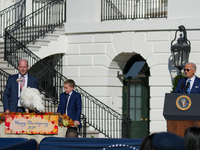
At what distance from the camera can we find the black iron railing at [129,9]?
598 inches

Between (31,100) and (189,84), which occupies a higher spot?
(189,84)

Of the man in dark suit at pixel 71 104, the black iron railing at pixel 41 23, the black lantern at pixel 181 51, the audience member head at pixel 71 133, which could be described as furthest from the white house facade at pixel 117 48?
the audience member head at pixel 71 133

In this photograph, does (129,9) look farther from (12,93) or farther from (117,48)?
(12,93)

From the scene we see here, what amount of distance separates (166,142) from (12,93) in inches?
244

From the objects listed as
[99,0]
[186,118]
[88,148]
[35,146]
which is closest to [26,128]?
[35,146]

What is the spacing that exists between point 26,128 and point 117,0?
10.4 metres

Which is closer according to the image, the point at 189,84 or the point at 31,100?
the point at 31,100

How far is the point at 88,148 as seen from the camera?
18.1 ft

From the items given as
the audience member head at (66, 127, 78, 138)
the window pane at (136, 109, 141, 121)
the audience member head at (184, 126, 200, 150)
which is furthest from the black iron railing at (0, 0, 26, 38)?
the audience member head at (184, 126, 200, 150)

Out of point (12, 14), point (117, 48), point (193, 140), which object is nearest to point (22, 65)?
point (193, 140)

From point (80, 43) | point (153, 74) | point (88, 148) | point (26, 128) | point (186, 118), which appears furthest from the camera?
point (80, 43)

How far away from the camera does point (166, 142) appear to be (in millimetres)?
2568

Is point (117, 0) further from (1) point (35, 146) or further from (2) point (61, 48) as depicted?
(1) point (35, 146)

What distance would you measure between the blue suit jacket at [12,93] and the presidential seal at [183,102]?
279 centimetres
